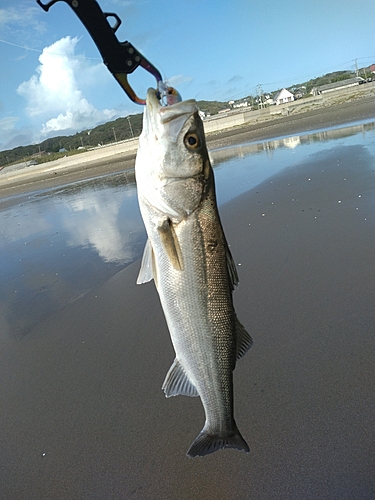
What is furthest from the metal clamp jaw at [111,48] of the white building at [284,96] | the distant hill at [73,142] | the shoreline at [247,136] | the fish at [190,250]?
the white building at [284,96]

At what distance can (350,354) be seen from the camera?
387 cm

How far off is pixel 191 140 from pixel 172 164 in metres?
0.15

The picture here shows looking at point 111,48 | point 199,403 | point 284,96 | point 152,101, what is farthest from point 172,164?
point 284,96

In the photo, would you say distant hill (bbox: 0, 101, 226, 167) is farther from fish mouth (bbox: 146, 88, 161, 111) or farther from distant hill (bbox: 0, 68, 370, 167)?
fish mouth (bbox: 146, 88, 161, 111)

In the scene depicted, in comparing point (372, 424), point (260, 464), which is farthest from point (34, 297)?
point (372, 424)

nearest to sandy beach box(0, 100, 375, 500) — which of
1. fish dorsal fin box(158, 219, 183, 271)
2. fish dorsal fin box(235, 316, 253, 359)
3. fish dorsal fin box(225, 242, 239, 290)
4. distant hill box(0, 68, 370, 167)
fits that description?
fish dorsal fin box(235, 316, 253, 359)

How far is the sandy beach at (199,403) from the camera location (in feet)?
9.84

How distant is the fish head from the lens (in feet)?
6.59

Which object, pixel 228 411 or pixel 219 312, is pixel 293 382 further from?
pixel 219 312

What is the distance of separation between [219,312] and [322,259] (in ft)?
13.7

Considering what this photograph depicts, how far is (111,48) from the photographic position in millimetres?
2371

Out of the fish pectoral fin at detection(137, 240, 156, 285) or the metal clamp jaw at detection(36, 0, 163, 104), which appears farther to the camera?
the metal clamp jaw at detection(36, 0, 163, 104)

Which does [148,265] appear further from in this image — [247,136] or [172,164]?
[247,136]

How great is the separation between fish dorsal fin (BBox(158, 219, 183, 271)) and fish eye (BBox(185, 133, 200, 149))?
1.28ft
